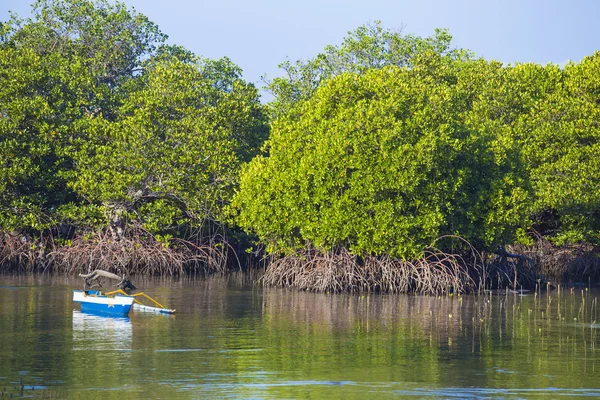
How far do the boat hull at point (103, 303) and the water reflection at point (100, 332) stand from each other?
200mm

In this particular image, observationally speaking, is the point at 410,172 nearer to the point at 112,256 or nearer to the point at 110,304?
the point at 110,304

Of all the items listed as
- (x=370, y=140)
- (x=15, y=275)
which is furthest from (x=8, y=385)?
(x=15, y=275)

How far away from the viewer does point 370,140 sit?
1219 inches

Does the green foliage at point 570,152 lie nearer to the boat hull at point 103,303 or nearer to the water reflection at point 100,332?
the boat hull at point 103,303

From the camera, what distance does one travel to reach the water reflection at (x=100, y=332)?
65.3 ft

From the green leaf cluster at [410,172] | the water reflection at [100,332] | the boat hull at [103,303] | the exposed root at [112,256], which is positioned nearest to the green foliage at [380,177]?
the green leaf cluster at [410,172]

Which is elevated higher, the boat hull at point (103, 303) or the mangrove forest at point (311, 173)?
the mangrove forest at point (311, 173)

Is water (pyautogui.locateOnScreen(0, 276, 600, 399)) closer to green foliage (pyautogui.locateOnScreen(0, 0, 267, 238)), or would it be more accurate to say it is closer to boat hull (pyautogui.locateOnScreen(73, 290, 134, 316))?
boat hull (pyautogui.locateOnScreen(73, 290, 134, 316))

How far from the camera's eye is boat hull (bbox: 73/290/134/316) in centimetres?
2458

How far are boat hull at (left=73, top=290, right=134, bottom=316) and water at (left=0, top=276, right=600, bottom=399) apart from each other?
16.5 inches

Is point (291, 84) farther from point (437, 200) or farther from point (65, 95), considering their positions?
point (437, 200)

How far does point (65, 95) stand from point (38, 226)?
5.27 m

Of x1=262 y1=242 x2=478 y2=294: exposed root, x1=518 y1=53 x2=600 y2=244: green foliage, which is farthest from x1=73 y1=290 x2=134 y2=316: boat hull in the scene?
x1=518 y1=53 x2=600 y2=244: green foliage

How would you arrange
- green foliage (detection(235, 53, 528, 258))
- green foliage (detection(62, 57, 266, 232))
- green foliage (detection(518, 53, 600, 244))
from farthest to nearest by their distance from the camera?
green foliage (detection(62, 57, 266, 232)) → green foliage (detection(518, 53, 600, 244)) → green foliage (detection(235, 53, 528, 258))
